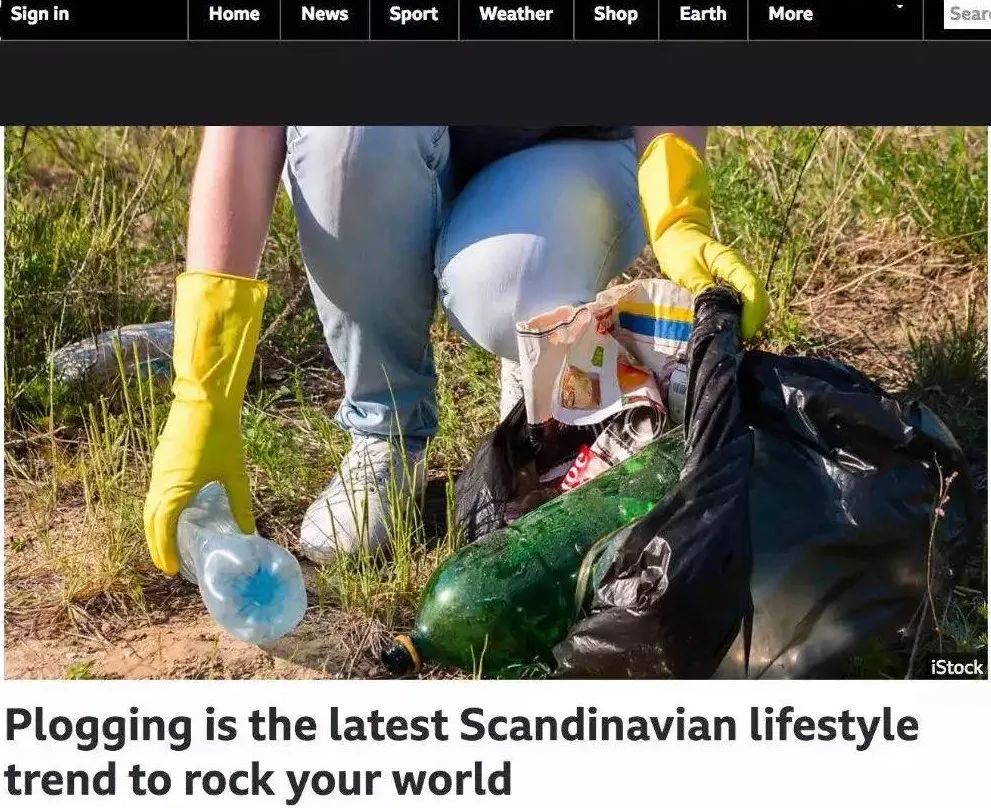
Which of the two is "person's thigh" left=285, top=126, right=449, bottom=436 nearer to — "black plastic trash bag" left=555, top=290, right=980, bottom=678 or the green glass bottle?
the green glass bottle

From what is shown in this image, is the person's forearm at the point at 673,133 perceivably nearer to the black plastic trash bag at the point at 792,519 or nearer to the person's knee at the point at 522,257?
the person's knee at the point at 522,257

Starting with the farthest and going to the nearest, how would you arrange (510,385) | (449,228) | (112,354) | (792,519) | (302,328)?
1. (302,328)
2. (112,354)
3. (510,385)
4. (449,228)
5. (792,519)

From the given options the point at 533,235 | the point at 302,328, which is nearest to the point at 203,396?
the point at 533,235

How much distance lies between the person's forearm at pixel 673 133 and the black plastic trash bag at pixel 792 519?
371 millimetres

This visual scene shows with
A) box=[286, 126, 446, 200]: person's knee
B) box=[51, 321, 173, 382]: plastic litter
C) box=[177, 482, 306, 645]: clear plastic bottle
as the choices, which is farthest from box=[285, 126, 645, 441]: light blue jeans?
box=[51, 321, 173, 382]: plastic litter

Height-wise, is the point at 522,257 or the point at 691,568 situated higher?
the point at 522,257

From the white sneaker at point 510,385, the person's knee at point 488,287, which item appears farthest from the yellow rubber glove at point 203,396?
the white sneaker at point 510,385

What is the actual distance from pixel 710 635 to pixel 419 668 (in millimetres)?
512

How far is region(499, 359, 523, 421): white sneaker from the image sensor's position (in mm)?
2652

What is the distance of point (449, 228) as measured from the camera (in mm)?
2461

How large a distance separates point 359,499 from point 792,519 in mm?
856

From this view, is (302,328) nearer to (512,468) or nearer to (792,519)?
(512,468)
